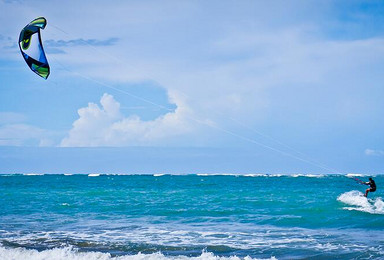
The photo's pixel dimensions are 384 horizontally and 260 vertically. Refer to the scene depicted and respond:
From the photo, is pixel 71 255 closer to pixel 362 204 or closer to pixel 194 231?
pixel 194 231

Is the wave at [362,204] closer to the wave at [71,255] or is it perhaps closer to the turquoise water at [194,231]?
the turquoise water at [194,231]

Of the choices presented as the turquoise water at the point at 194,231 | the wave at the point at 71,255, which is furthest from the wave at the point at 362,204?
the wave at the point at 71,255

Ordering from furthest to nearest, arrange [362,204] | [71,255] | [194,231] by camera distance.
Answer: [362,204]
[194,231]
[71,255]

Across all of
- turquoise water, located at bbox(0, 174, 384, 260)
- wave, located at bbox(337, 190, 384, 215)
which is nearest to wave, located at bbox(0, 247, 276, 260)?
turquoise water, located at bbox(0, 174, 384, 260)

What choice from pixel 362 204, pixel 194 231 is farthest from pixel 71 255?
pixel 362 204

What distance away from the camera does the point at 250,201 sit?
28.1 metres

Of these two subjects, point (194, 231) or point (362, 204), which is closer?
point (194, 231)

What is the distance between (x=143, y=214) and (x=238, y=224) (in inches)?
217

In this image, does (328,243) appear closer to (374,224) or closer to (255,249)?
(255,249)

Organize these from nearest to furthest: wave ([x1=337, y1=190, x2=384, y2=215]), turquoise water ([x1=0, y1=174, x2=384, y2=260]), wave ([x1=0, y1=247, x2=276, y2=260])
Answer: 1. wave ([x1=0, y1=247, x2=276, y2=260])
2. turquoise water ([x1=0, y1=174, x2=384, y2=260])
3. wave ([x1=337, y1=190, x2=384, y2=215])

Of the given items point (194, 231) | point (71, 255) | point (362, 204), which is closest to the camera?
point (71, 255)

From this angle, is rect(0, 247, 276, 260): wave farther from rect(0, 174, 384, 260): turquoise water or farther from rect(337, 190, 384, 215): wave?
rect(337, 190, 384, 215): wave

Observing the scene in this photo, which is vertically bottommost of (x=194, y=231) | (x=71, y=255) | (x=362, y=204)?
(x=71, y=255)

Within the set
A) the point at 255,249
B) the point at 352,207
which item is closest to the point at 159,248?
the point at 255,249
